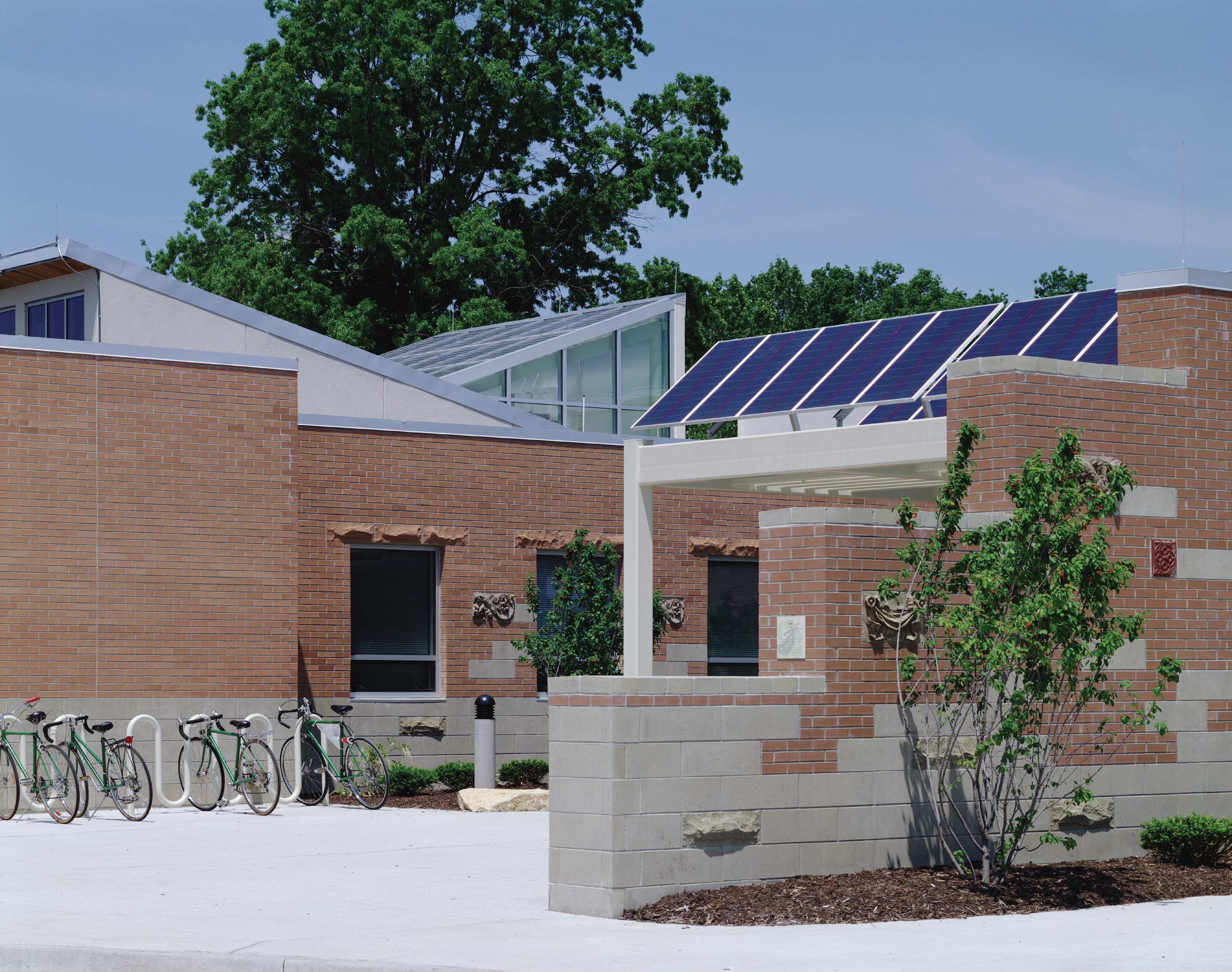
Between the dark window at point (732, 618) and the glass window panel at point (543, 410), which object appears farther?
the glass window panel at point (543, 410)

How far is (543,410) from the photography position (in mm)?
31141

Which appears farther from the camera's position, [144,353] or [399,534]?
[399,534]

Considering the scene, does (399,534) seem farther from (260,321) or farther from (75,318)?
(75,318)

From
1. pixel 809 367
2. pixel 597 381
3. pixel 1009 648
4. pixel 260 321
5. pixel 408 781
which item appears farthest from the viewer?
pixel 597 381

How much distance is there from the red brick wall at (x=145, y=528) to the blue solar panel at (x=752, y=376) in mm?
5424

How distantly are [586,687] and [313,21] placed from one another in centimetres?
4136

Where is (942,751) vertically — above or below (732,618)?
below

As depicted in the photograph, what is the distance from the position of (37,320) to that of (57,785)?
37.8 ft

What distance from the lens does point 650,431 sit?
32.8 m

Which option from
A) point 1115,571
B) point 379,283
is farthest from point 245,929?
point 379,283

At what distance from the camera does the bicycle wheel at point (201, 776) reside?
798 inches

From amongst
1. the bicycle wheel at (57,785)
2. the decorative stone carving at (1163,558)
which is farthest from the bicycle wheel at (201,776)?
the decorative stone carving at (1163,558)

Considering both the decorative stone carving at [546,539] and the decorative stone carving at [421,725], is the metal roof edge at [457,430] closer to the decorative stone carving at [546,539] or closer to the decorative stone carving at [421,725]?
the decorative stone carving at [546,539]

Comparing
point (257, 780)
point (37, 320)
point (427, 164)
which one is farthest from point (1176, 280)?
point (427, 164)
